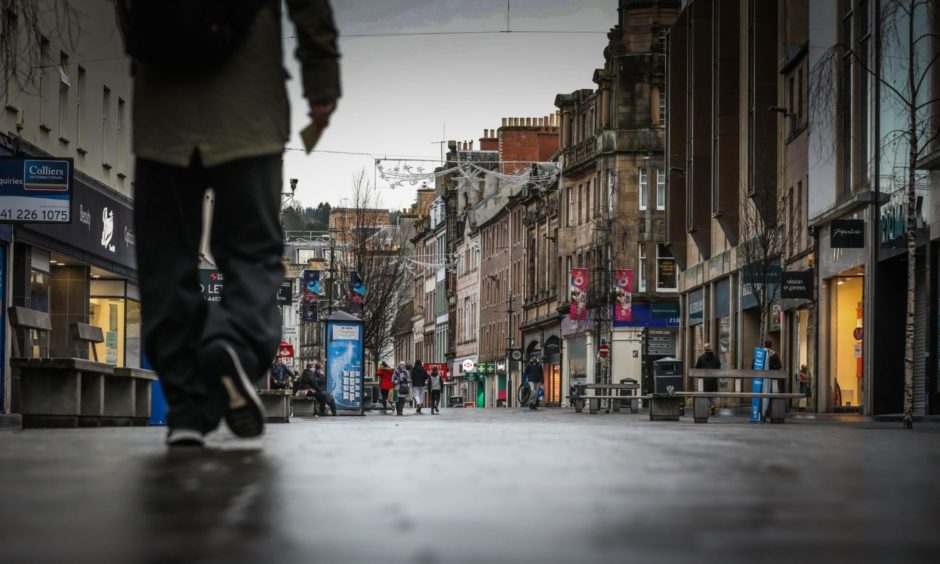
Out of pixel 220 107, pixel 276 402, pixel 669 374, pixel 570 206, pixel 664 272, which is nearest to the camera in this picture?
pixel 220 107

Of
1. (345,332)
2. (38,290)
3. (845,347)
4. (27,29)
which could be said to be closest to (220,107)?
(27,29)

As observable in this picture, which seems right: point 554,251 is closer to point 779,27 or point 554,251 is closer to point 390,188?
point 390,188

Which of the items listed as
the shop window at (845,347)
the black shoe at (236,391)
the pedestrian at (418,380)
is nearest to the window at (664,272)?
the pedestrian at (418,380)

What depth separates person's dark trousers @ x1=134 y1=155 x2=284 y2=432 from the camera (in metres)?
6.20

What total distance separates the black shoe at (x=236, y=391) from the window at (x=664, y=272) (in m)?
76.7

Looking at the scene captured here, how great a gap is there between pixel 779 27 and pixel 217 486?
155ft

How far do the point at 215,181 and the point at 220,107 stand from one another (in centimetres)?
28

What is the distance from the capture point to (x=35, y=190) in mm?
26438

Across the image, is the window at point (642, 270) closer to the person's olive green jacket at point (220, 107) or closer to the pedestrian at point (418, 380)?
the pedestrian at point (418, 380)

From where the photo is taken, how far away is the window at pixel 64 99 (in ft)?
117

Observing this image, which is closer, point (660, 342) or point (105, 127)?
point (105, 127)

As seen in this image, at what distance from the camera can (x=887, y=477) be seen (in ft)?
17.7

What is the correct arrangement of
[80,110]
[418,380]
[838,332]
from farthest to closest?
[418,380]
[838,332]
[80,110]

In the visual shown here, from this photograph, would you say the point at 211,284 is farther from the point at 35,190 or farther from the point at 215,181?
the point at 215,181
